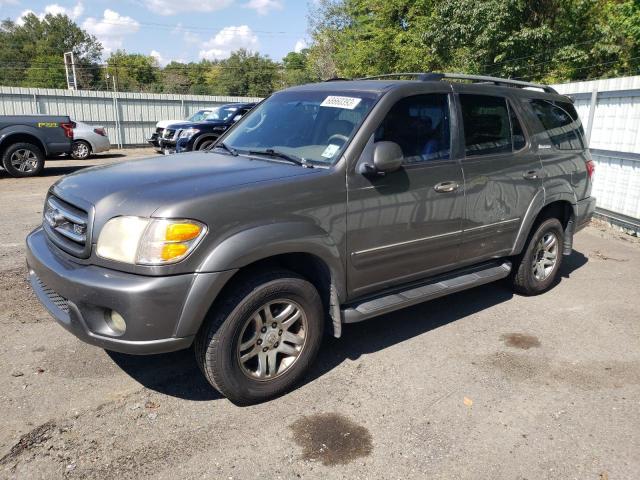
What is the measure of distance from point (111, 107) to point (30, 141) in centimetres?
897

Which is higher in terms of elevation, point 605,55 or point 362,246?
point 605,55

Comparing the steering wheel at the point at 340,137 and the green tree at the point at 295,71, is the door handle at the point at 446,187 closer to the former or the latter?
the steering wheel at the point at 340,137

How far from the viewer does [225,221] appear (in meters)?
2.96

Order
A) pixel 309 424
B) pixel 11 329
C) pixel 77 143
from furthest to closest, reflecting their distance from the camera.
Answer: pixel 77 143
pixel 11 329
pixel 309 424

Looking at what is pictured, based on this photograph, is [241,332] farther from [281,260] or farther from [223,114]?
[223,114]

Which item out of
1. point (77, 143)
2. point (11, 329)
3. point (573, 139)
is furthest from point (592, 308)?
point (77, 143)

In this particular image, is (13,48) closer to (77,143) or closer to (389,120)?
(77,143)

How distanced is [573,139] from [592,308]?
5.79 feet

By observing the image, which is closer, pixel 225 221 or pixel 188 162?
pixel 225 221

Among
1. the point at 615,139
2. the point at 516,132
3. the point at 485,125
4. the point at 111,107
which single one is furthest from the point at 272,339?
the point at 111,107

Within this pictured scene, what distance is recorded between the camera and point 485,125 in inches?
178

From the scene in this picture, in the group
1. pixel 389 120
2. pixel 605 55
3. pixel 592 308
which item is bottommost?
pixel 592 308

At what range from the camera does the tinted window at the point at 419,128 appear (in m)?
3.81

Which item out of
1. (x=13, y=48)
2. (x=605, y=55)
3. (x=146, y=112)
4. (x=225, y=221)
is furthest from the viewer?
(x=13, y=48)
